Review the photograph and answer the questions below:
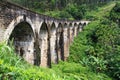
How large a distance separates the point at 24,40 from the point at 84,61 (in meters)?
11.2

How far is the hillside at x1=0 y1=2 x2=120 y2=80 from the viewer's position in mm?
6012

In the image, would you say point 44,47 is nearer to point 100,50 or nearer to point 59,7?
point 100,50

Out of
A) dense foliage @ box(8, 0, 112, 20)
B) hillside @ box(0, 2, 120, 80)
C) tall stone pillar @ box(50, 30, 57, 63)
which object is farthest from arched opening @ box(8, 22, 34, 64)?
dense foliage @ box(8, 0, 112, 20)

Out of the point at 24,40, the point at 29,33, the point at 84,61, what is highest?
the point at 29,33

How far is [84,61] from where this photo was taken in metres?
24.6

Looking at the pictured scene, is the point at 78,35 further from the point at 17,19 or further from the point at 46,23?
the point at 17,19

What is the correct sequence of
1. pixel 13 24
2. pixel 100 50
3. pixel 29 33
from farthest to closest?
pixel 100 50 < pixel 29 33 < pixel 13 24

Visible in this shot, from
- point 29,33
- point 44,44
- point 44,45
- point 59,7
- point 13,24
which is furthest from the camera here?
point 59,7

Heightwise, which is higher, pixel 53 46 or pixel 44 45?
pixel 44 45

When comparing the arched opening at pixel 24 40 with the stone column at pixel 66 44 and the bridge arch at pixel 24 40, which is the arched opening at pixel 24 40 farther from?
the stone column at pixel 66 44

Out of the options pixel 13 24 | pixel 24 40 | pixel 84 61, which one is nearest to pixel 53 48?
pixel 84 61

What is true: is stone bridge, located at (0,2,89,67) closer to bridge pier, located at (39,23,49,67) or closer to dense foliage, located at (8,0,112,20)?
bridge pier, located at (39,23,49,67)

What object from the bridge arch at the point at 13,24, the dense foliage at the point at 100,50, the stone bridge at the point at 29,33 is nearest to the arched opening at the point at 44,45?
the stone bridge at the point at 29,33

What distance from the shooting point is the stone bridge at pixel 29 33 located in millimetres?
10539
